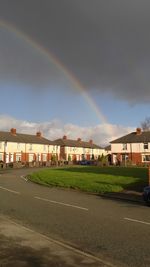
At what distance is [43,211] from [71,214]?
1.48m

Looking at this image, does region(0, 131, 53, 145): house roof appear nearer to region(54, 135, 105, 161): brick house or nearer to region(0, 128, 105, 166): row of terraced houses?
region(0, 128, 105, 166): row of terraced houses

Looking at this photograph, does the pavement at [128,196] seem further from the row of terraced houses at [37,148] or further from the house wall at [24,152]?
the house wall at [24,152]

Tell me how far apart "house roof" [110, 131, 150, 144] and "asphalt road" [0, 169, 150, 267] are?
67.5 meters

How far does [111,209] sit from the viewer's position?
1641cm

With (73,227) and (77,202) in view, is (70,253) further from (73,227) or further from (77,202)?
(77,202)

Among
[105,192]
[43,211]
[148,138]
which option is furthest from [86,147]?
[43,211]

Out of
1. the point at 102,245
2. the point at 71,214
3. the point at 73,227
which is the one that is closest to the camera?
the point at 102,245

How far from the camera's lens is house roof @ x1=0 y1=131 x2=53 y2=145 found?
90.4 m

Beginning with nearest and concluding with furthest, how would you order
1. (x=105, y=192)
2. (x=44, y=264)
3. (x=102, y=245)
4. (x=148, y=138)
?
(x=44, y=264), (x=102, y=245), (x=105, y=192), (x=148, y=138)

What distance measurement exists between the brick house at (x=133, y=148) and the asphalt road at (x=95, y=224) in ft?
215

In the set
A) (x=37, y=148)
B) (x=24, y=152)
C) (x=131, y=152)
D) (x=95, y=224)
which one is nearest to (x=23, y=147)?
(x=24, y=152)

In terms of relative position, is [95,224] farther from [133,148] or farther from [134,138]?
[134,138]

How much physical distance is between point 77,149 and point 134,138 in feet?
119

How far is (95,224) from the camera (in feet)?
40.6
